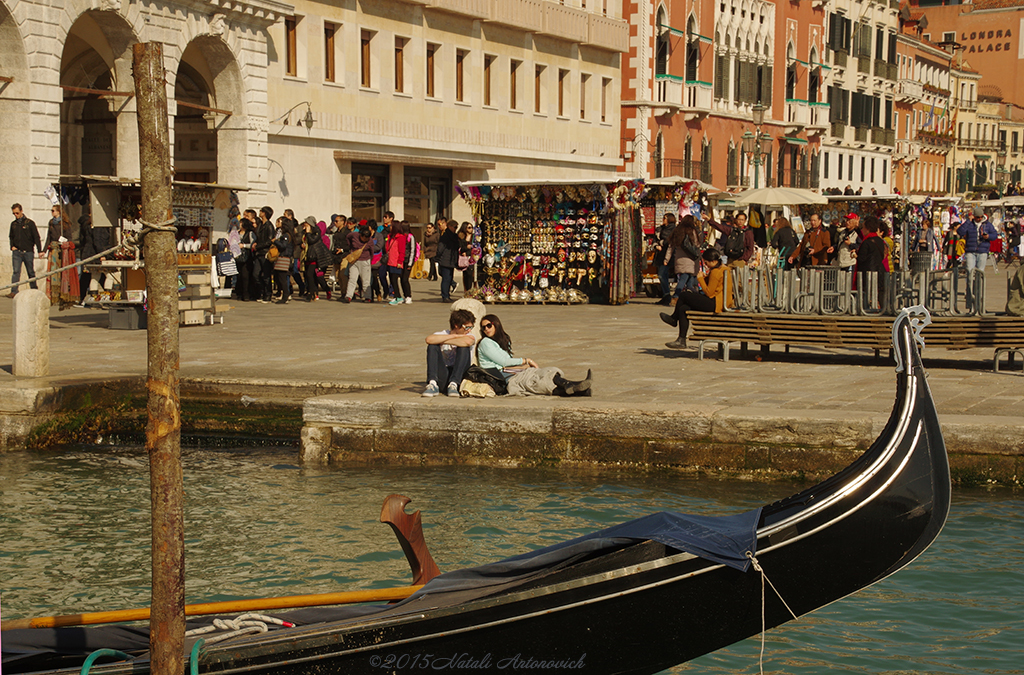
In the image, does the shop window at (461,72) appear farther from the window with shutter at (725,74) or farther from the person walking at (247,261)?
the window with shutter at (725,74)

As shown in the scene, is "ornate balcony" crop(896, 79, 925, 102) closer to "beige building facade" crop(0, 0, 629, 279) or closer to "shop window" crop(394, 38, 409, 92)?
"beige building facade" crop(0, 0, 629, 279)

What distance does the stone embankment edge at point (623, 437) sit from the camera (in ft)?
30.3

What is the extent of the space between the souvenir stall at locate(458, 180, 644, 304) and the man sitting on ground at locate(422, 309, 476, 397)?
11.8m

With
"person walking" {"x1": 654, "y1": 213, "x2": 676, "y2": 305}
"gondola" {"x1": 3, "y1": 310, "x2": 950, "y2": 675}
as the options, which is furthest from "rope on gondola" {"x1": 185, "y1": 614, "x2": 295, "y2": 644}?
"person walking" {"x1": 654, "y1": 213, "x2": 676, "y2": 305}

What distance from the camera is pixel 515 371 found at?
1091 centimetres

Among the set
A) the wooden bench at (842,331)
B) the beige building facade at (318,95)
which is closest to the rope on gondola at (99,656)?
the wooden bench at (842,331)

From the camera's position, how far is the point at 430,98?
33906 mm

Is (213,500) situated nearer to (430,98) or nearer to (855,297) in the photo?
(855,297)

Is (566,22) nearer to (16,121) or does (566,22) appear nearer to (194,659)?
(16,121)

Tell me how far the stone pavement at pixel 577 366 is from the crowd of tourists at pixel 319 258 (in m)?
2.93

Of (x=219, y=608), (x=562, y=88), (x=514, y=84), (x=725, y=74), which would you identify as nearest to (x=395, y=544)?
(x=219, y=608)

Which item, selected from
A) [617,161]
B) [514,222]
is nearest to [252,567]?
[514,222]

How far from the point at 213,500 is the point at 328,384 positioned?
2191mm

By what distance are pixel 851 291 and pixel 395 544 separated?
6.56 meters
